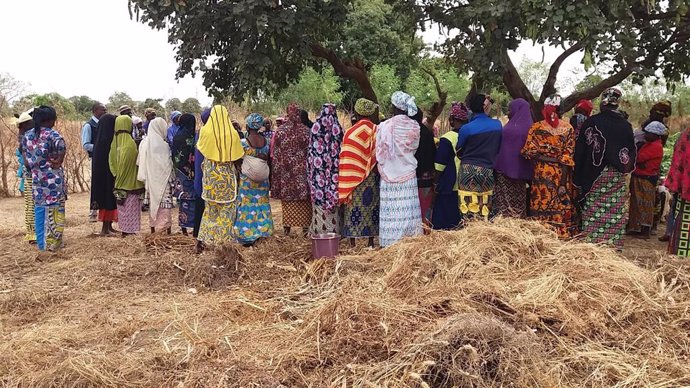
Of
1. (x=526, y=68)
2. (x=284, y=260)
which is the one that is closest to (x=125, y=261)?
(x=284, y=260)

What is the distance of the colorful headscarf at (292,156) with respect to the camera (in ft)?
20.3

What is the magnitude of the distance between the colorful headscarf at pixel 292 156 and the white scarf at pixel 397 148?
113cm

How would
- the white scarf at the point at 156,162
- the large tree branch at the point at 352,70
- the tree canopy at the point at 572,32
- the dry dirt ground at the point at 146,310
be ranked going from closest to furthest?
the dry dirt ground at the point at 146,310 → the tree canopy at the point at 572,32 → the white scarf at the point at 156,162 → the large tree branch at the point at 352,70

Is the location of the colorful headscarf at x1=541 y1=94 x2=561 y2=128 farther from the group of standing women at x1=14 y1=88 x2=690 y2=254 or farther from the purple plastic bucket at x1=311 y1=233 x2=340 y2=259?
the purple plastic bucket at x1=311 y1=233 x2=340 y2=259

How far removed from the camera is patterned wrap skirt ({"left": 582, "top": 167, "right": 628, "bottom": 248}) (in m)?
5.20

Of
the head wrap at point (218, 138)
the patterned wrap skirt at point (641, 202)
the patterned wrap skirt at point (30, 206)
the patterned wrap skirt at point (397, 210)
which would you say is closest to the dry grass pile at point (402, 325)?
the patterned wrap skirt at point (397, 210)

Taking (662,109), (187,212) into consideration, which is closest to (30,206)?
(187,212)

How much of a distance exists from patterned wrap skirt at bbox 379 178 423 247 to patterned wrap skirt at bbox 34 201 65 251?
349 centimetres

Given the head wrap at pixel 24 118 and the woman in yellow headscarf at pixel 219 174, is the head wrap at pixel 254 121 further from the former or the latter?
the head wrap at pixel 24 118

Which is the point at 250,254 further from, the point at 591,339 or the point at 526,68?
the point at 526,68

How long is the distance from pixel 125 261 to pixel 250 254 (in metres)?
1.30

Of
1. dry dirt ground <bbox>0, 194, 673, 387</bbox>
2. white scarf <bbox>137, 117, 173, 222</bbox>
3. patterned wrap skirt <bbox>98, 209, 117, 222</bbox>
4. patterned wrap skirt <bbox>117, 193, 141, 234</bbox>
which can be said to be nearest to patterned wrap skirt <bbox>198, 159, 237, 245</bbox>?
dry dirt ground <bbox>0, 194, 673, 387</bbox>

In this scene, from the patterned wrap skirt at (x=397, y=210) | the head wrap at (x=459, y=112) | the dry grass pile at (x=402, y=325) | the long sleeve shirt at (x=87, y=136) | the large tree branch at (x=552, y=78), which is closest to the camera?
the dry grass pile at (x=402, y=325)

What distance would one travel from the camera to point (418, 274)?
374cm
